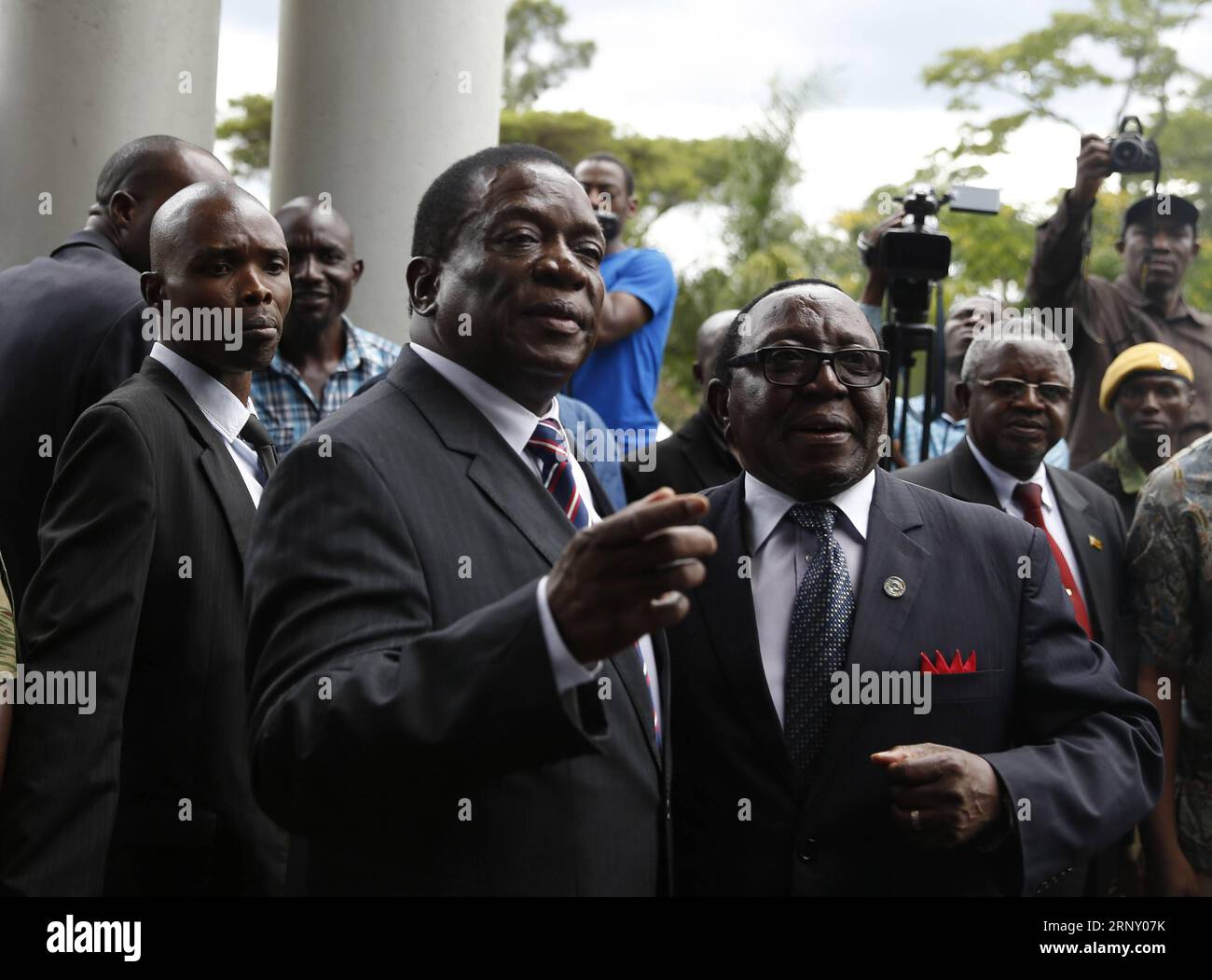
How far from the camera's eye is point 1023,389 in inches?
167

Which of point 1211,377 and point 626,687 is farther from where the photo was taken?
point 1211,377

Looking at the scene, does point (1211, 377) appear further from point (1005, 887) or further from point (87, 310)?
point (87, 310)

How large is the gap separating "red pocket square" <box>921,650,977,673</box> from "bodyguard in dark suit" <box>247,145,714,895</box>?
494mm

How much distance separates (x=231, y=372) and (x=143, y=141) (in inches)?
45.1

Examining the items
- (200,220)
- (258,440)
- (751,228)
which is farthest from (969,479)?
(751,228)

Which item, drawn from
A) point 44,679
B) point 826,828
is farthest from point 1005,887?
point 44,679

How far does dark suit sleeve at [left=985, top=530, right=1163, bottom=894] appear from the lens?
248cm

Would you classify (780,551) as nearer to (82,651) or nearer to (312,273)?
(82,651)

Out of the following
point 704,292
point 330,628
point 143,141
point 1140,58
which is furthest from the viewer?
point 1140,58

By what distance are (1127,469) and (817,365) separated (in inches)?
109

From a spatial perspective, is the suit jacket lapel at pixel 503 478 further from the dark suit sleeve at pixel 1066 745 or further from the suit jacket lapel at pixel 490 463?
the dark suit sleeve at pixel 1066 745

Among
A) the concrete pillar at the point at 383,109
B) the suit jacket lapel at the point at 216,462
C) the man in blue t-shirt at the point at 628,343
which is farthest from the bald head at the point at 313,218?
the suit jacket lapel at the point at 216,462

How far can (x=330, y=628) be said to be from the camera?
2037mm

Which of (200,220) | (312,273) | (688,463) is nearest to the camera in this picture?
(200,220)
